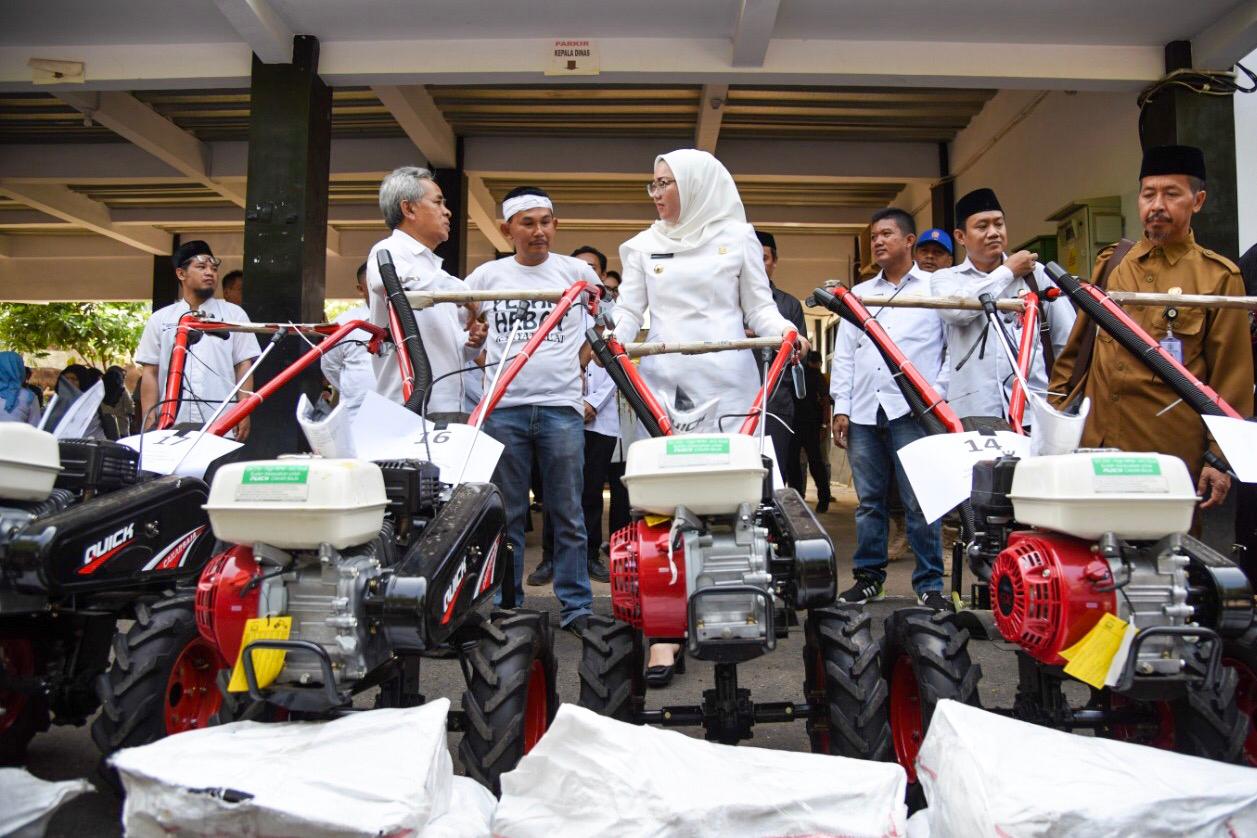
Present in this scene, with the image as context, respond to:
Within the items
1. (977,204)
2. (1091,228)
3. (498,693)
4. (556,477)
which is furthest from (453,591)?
(1091,228)

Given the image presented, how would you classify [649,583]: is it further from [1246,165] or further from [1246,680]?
[1246,165]

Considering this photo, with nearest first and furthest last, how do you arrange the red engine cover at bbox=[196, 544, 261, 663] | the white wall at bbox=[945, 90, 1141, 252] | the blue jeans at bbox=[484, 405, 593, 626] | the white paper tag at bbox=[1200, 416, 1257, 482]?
the red engine cover at bbox=[196, 544, 261, 663] → the white paper tag at bbox=[1200, 416, 1257, 482] → the blue jeans at bbox=[484, 405, 593, 626] → the white wall at bbox=[945, 90, 1141, 252]

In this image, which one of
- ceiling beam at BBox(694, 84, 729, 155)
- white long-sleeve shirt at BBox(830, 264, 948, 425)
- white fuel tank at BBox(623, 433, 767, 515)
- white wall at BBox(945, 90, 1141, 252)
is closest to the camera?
white fuel tank at BBox(623, 433, 767, 515)

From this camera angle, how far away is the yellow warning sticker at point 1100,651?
2.09 meters

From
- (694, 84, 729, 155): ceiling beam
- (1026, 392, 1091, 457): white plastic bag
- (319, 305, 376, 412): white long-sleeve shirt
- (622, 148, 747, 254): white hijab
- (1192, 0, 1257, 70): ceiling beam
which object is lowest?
(1026, 392, 1091, 457): white plastic bag

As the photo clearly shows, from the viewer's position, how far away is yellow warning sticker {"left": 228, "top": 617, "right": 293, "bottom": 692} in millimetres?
2098

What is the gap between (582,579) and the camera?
415 cm

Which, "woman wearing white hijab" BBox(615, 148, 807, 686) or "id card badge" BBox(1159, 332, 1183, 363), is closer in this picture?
"id card badge" BBox(1159, 332, 1183, 363)

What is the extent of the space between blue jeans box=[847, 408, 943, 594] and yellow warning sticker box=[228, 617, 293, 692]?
9.94 ft

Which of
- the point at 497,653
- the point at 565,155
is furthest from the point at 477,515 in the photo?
the point at 565,155

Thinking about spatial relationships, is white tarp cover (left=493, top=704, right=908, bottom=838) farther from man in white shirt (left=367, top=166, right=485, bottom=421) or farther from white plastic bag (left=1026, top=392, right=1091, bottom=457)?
man in white shirt (left=367, top=166, right=485, bottom=421)

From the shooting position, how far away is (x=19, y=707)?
2.73 meters

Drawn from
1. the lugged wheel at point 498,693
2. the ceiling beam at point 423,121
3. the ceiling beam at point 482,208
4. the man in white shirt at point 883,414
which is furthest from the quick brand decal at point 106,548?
the ceiling beam at point 482,208

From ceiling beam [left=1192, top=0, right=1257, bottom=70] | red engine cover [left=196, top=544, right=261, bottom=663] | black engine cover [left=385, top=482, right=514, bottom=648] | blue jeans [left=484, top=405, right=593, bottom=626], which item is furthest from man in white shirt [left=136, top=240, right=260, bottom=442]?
ceiling beam [left=1192, top=0, right=1257, bottom=70]
